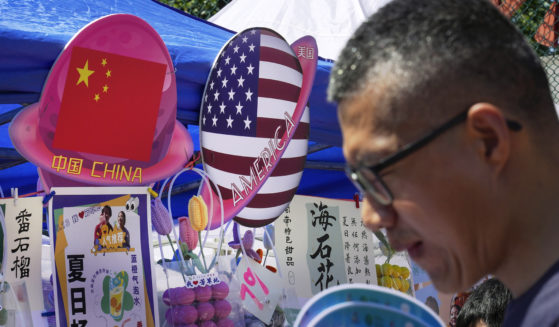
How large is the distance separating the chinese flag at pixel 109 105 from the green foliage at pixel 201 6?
6.65m

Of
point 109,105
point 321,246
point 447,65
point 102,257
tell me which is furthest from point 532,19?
point 447,65

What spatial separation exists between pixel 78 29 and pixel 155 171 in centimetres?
48

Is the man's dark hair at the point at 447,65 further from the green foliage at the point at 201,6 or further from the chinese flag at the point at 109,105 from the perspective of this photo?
the green foliage at the point at 201,6

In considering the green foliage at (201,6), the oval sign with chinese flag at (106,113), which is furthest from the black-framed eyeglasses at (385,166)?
the green foliage at (201,6)

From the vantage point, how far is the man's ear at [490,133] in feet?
2.12

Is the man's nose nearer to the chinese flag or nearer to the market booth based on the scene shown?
the market booth

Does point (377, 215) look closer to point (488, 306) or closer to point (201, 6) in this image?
point (488, 306)

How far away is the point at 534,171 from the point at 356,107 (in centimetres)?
20

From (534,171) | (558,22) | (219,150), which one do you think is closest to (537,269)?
(534,171)

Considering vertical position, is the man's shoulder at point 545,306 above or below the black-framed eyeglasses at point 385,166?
below

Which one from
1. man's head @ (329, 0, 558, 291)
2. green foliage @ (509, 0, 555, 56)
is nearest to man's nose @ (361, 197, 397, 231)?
man's head @ (329, 0, 558, 291)

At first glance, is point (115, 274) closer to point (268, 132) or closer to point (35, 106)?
point (35, 106)

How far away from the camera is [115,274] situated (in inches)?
72.0

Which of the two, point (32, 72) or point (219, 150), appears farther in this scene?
point (219, 150)
